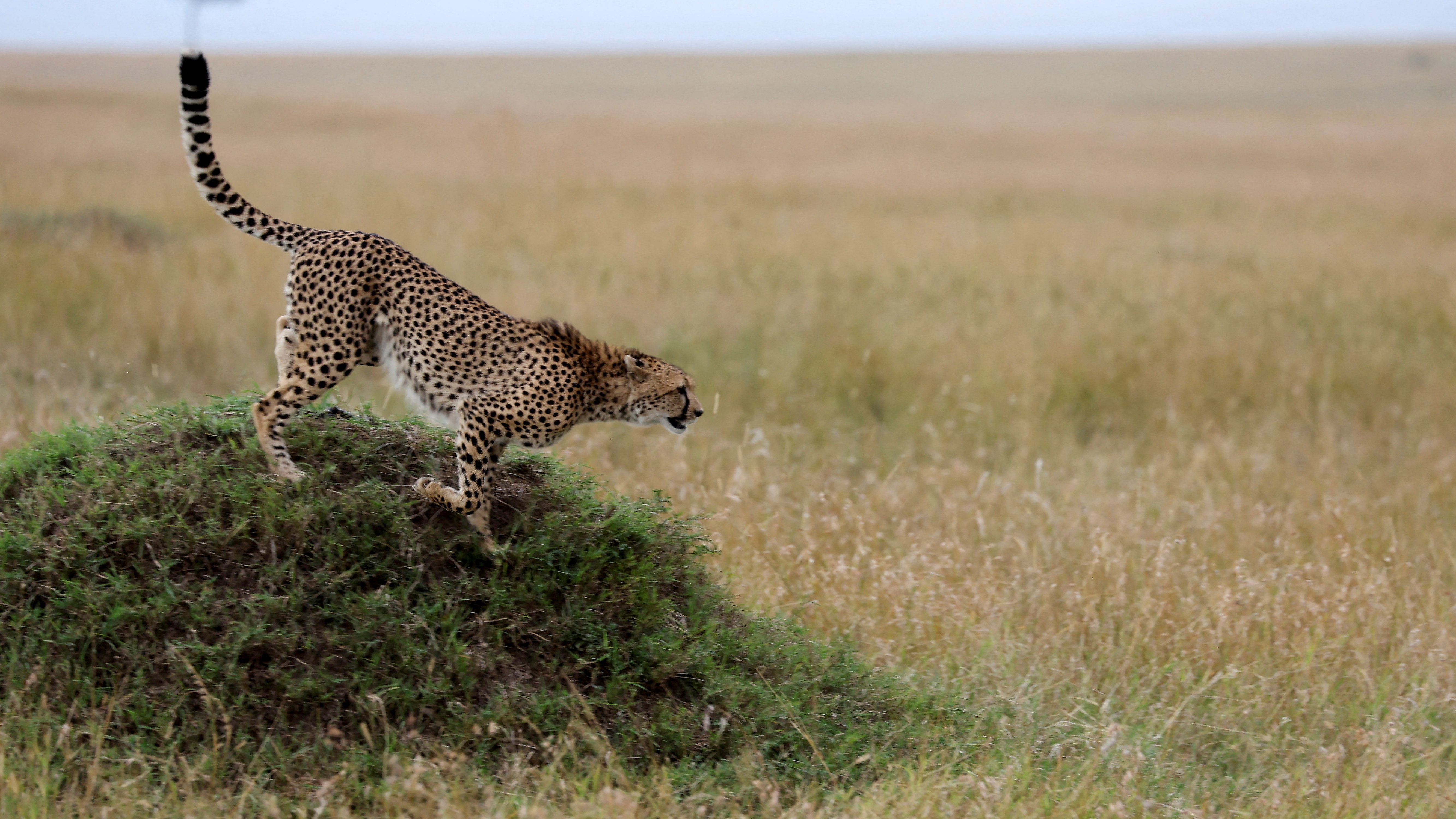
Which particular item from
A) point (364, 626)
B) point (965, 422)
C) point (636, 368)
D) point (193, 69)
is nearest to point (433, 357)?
point (636, 368)

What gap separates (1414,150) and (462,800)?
2778cm

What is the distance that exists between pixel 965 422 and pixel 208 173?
525 centimetres

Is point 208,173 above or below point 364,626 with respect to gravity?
above

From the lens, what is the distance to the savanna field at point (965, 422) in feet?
12.2

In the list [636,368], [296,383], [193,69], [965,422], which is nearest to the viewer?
[193,69]

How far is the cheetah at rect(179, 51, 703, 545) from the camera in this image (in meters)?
3.48

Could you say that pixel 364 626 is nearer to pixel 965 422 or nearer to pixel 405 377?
pixel 405 377

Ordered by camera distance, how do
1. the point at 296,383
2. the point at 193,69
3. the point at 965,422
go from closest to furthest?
the point at 193,69 < the point at 296,383 < the point at 965,422

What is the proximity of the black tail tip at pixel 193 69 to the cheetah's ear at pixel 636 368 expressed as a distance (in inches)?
55.2

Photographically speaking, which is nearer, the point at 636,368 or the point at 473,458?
the point at 473,458

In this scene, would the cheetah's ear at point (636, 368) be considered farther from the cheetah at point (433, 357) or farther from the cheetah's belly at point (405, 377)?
the cheetah's belly at point (405, 377)

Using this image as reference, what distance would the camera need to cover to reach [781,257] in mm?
12039

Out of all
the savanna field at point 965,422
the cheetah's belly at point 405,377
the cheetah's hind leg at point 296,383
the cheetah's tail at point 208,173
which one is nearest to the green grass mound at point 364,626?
the savanna field at point 965,422

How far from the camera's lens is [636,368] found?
3.62 m
